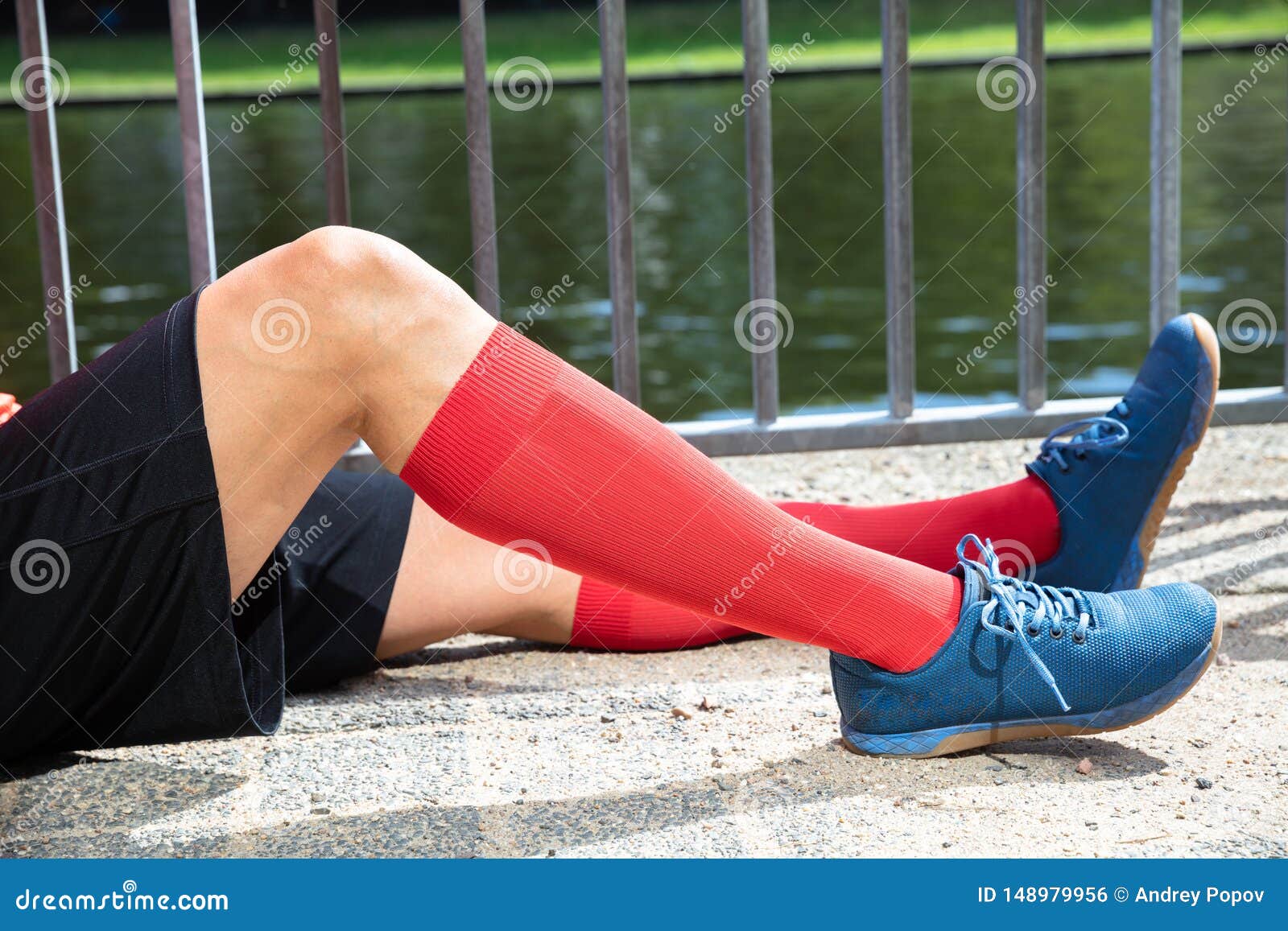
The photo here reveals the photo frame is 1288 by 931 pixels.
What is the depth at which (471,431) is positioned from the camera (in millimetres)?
1265

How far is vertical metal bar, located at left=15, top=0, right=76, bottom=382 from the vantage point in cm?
214

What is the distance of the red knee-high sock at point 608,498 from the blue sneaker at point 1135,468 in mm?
548

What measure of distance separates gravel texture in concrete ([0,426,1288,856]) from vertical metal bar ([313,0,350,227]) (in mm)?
730

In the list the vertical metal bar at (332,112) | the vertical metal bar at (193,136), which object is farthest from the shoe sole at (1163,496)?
the vertical metal bar at (193,136)

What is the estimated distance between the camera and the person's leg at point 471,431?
1.27 meters

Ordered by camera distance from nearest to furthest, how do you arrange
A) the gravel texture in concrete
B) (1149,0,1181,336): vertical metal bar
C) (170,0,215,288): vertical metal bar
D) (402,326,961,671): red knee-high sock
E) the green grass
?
(402,326,961,671): red knee-high sock, the gravel texture in concrete, (170,0,215,288): vertical metal bar, (1149,0,1181,336): vertical metal bar, the green grass

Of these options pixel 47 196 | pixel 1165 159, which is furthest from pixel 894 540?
pixel 47 196

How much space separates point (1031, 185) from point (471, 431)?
1373mm

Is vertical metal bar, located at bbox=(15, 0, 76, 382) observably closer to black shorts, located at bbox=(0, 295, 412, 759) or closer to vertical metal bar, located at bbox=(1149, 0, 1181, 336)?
black shorts, located at bbox=(0, 295, 412, 759)

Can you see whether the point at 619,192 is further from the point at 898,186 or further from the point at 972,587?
the point at 972,587

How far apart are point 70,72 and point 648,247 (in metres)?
19.3

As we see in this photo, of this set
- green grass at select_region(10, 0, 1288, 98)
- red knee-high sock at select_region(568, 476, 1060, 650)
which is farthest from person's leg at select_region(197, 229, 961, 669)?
green grass at select_region(10, 0, 1288, 98)

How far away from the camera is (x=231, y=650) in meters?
1.41

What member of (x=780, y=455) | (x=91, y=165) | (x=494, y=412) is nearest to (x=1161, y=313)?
(x=780, y=455)
